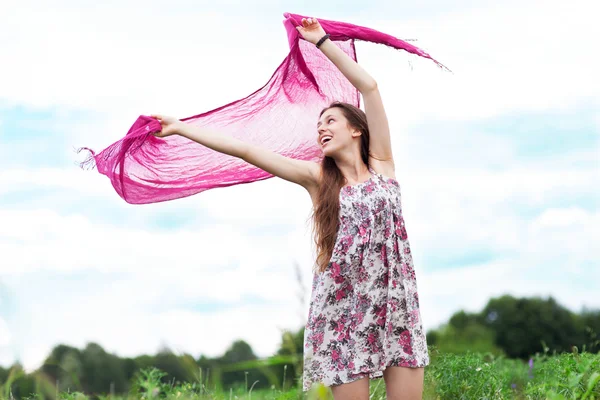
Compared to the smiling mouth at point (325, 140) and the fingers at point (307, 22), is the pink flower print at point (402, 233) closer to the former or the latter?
the smiling mouth at point (325, 140)

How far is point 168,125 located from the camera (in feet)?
14.4

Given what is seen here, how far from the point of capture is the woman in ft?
12.5

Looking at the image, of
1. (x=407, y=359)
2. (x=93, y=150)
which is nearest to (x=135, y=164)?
(x=93, y=150)

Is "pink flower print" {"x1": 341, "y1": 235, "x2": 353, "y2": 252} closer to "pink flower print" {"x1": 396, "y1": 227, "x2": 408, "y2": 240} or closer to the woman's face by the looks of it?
"pink flower print" {"x1": 396, "y1": 227, "x2": 408, "y2": 240}

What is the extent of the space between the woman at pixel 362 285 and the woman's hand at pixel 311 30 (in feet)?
0.90

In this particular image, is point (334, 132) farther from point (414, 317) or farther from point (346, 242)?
point (414, 317)

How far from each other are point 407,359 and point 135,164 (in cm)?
238

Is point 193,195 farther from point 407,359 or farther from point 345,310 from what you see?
point 407,359

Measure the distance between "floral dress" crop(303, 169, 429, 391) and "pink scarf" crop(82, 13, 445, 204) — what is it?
1.12 metres

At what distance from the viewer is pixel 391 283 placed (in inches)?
151

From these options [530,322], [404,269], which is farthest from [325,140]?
[530,322]

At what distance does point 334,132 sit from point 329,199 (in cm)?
44

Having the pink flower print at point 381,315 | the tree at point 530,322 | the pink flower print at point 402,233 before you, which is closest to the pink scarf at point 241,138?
the pink flower print at point 402,233

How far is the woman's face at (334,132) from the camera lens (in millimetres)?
4074
